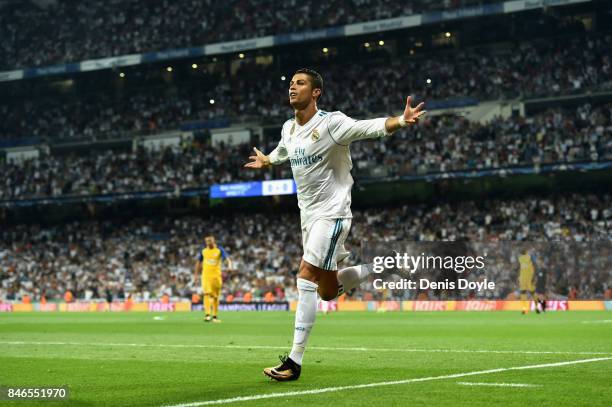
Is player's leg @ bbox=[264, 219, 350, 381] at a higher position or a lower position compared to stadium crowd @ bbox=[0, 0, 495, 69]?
lower

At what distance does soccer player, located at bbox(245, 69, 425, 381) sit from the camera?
8898 millimetres

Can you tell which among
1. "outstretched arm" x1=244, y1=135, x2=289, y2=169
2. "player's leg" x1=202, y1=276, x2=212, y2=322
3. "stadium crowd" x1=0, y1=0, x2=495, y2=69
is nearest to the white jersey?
"outstretched arm" x1=244, y1=135, x2=289, y2=169

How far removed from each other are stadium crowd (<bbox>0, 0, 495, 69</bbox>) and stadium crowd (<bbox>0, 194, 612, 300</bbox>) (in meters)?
11.8

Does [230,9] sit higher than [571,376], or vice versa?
[230,9]

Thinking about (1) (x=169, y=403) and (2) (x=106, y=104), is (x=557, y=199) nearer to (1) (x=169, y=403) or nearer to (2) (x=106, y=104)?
(2) (x=106, y=104)

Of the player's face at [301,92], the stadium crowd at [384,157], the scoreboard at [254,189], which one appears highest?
the stadium crowd at [384,157]

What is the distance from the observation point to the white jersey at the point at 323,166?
9086 mm

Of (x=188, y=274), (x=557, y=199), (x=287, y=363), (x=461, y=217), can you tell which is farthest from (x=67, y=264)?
(x=287, y=363)

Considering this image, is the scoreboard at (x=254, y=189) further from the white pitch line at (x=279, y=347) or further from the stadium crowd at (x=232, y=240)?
the white pitch line at (x=279, y=347)

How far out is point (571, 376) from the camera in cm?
858

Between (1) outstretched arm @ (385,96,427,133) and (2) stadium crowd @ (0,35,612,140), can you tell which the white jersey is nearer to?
(1) outstretched arm @ (385,96,427,133)

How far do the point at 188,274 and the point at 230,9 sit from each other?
19882mm

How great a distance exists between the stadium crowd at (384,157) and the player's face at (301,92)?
3859 centimetres
